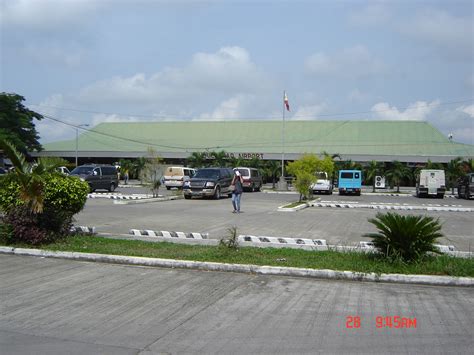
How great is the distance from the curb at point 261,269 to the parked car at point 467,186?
30.4 meters

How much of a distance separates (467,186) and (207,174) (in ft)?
62.0

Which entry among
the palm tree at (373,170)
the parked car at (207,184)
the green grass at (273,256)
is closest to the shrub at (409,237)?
the green grass at (273,256)

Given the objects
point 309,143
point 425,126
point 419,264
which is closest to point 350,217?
point 419,264

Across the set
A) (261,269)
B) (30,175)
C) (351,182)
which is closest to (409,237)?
(261,269)

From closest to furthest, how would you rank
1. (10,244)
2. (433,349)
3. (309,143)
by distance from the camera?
(433,349) < (10,244) < (309,143)

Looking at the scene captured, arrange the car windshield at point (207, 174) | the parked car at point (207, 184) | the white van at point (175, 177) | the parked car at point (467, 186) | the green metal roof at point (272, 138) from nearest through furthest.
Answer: the parked car at point (207, 184)
the car windshield at point (207, 174)
the parked car at point (467, 186)
the white van at point (175, 177)
the green metal roof at point (272, 138)

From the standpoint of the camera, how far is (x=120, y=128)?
68438mm

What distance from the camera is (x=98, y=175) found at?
32.5 meters

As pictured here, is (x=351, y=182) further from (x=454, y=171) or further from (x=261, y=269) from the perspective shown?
(x=261, y=269)

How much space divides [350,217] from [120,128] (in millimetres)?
53305

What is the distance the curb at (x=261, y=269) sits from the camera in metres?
8.41

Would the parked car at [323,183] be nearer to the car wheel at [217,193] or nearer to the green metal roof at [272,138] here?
the car wheel at [217,193]

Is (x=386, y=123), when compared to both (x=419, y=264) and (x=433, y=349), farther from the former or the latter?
(x=433, y=349)
